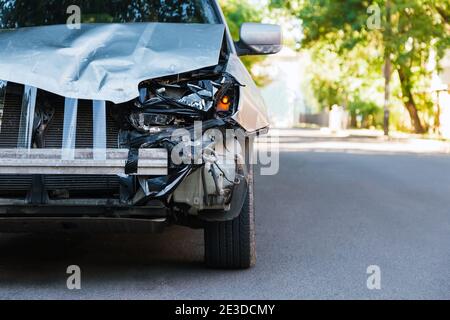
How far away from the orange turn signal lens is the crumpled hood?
Answer: 0.23 meters

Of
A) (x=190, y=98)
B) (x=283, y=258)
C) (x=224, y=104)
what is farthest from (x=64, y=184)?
(x=283, y=258)

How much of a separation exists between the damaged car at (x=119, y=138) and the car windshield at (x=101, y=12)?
119 cm

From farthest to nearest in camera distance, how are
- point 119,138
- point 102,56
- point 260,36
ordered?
point 260,36 < point 102,56 < point 119,138

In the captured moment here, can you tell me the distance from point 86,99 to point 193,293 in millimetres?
1303

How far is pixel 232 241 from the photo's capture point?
5168 millimetres

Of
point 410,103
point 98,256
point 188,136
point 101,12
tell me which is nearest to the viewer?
point 188,136

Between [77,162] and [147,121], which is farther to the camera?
[147,121]

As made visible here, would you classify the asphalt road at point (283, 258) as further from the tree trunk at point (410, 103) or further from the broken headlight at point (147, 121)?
the tree trunk at point (410, 103)

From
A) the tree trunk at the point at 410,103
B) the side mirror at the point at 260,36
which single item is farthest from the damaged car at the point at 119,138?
the tree trunk at the point at 410,103

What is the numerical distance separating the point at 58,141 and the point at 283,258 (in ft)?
7.16

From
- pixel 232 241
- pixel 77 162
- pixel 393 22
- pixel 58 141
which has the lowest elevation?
pixel 232 241

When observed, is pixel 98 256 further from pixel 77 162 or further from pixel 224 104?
pixel 224 104
